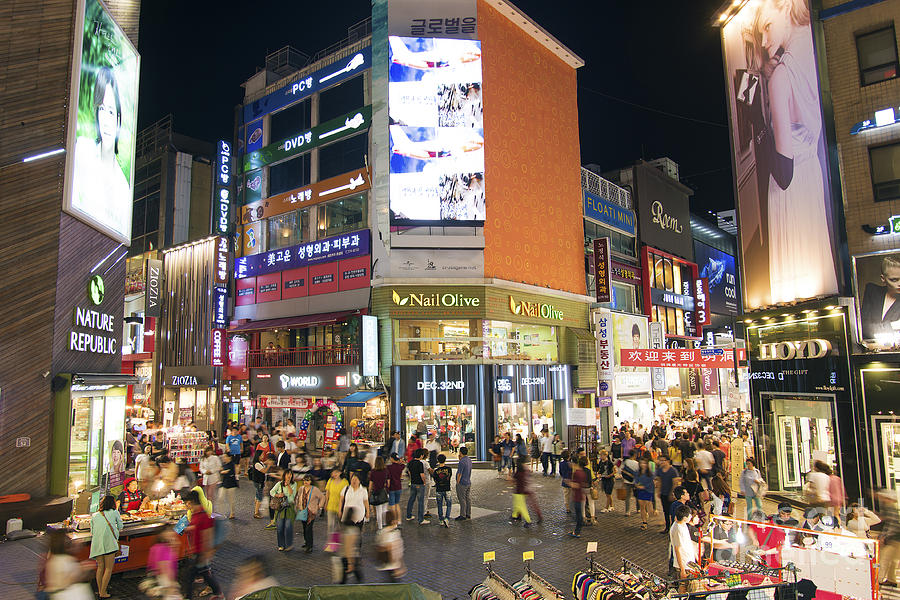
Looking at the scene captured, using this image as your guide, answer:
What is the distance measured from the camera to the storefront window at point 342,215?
28.6 m

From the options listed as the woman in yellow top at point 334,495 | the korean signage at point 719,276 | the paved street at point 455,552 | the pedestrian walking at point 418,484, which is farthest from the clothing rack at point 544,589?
the korean signage at point 719,276

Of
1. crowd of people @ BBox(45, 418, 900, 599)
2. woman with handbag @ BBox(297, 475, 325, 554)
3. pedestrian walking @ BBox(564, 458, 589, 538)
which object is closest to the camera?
crowd of people @ BBox(45, 418, 900, 599)

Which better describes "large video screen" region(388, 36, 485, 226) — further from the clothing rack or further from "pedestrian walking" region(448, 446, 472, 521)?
the clothing rack

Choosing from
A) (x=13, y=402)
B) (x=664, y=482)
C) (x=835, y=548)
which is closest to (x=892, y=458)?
(x=664, y=482)

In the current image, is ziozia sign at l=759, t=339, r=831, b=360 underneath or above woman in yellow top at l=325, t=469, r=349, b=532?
above

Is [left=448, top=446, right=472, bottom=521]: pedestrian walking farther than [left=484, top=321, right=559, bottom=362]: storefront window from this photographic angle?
No

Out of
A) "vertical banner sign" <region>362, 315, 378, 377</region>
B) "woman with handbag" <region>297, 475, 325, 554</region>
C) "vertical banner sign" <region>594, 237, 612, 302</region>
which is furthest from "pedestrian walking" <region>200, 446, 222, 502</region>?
"vertical banner sign" <region>594, 237, 612, 302</region>

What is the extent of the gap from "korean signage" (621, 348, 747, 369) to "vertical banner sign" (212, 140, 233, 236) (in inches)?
880

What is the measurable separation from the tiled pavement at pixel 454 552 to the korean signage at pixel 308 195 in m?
17.1

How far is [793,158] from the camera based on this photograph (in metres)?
16.9

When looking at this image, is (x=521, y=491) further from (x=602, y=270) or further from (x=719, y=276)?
(x=719, y=276)

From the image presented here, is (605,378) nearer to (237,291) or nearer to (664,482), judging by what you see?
(664,482)

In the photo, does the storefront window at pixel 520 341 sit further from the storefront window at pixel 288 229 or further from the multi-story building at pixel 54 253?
the multi-story building at pixel 54 253

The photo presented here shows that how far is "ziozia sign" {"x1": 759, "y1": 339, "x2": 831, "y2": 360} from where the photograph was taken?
1536cm
